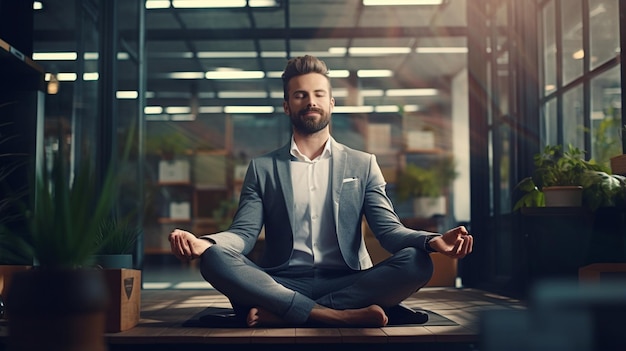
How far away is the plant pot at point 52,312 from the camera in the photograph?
5.04 ft

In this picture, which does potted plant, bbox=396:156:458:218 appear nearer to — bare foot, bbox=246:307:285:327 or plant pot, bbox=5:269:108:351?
bare foot, bbox=246:307:285:327

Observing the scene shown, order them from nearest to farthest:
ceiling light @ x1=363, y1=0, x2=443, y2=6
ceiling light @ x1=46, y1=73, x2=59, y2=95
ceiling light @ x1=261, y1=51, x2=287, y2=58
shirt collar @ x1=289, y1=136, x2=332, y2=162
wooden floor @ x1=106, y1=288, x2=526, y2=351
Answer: wooden floor @ x1=106, y1=288, x2=526, y2=351 < shirt collar @ x1=289, y1=136, x2=332, y2=162 < ceiling light @ x1=46, y1=73, x2=59, y2=95 < ceiling light @ x1=261, y1=51, x2=287, y2=58 < ceiling light @ x1=363, y1=0, x2=443, y2=6

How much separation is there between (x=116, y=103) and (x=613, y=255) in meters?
3.40

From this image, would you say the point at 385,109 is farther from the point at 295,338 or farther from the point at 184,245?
the point at 295,338

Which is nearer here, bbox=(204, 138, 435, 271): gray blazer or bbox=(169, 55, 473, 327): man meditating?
bbox=(169, 55, 473, 327): man meditating

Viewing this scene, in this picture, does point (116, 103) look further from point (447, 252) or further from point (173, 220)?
point (447, 252)

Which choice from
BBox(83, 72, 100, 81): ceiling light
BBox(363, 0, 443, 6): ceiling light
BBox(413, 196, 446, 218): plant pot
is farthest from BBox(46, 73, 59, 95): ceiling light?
BBox(413, 196, 446, 218): plant pot

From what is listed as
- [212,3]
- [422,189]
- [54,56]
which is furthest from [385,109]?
[54,56]

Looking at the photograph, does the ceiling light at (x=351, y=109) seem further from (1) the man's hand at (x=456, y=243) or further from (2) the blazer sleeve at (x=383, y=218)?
(1) the man's hand at (x=456, y=243)

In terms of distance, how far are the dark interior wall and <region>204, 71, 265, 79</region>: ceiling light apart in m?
3.28

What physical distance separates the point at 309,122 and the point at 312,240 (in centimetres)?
47

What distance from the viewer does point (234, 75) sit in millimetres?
7297

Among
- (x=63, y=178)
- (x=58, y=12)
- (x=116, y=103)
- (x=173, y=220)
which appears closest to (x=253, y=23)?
(x=116, y=103)

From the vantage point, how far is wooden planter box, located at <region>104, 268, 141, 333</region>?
2695mm
